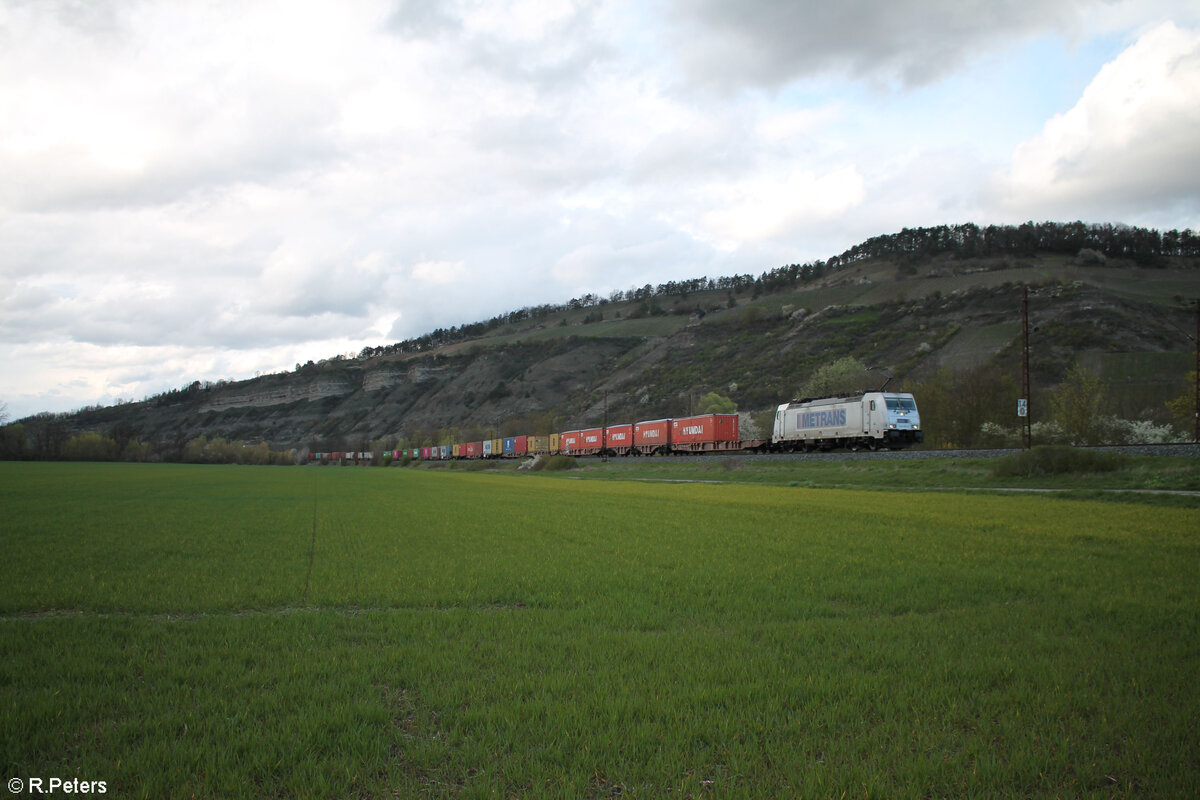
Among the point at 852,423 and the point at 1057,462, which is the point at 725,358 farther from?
the point at 1057,462

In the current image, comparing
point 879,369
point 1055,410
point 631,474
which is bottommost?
point 631,474

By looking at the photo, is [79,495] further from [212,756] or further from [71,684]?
[212,756]

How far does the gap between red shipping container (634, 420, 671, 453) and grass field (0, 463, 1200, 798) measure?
52176 mm

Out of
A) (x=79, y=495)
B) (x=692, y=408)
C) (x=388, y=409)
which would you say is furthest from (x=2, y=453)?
(x=692, y=408)

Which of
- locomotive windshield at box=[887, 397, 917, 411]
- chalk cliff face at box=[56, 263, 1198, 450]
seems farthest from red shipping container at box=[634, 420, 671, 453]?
locomotive windshield at box=[887, 397, 917, 411]

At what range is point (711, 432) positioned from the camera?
58.1m

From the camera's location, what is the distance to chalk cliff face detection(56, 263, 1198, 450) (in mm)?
78000

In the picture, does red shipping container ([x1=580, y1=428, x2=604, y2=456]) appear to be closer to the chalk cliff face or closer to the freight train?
the freight train

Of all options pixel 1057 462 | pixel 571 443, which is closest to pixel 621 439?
pixel 571 443

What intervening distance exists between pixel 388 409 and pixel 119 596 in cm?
16065

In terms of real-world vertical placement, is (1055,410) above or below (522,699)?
above

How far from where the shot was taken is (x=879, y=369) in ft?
286

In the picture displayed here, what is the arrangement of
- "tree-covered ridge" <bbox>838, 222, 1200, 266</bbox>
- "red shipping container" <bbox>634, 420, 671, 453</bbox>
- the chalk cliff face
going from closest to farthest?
1. "red shipping container" <bbox>634, 420, 671, 453</bbox>
2. the chalk cliff face
3. "tree-covered ridge" <bbox>838, 222, 1200, 266</bbox>

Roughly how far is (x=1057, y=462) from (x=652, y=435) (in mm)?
42070
